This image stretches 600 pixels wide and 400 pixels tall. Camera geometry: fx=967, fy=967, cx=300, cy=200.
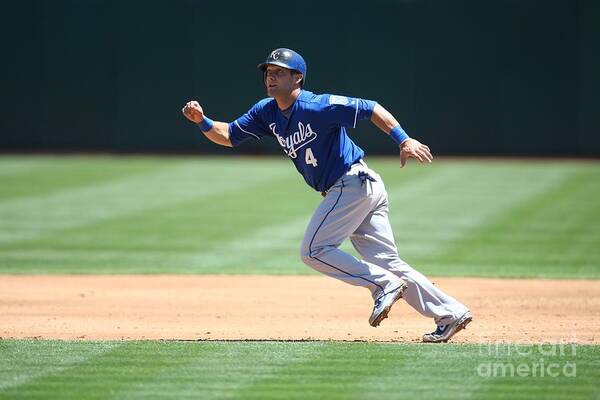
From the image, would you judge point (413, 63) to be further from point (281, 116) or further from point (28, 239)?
point (281, 116)

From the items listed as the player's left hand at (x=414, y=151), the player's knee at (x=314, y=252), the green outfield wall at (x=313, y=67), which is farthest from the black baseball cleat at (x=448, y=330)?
the green outfield wall at (x=313, y=67)

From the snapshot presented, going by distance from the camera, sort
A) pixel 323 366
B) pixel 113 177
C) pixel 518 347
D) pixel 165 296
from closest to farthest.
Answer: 1. pixel 323 366
2. pixel 518 347
3. pixel 165 296
4. pixel 113 177

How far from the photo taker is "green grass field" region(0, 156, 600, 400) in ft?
18.0

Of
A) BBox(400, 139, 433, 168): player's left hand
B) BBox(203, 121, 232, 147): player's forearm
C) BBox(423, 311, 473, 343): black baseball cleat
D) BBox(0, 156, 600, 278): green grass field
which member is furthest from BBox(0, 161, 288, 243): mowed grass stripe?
BBox(400, 139, 433, 168): player's left hand

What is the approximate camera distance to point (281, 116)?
678 cm

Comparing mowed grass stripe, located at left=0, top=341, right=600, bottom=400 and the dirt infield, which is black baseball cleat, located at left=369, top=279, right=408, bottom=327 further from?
the dirt infield

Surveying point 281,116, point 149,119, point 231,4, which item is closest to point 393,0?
point 231,4

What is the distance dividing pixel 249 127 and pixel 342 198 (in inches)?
37.5

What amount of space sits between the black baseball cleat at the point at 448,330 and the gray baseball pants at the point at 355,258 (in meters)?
0.03

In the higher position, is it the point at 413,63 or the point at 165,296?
the point at 413,63

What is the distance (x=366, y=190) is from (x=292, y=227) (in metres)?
7.55

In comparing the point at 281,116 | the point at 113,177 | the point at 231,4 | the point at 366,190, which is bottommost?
the point at 113,177

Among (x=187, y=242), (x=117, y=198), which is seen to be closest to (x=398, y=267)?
(x=187, y=242)

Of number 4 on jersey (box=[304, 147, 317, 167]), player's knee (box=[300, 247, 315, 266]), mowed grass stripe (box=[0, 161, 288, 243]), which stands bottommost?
mowed grass stripe (box=[0, 161, 288, 243])
